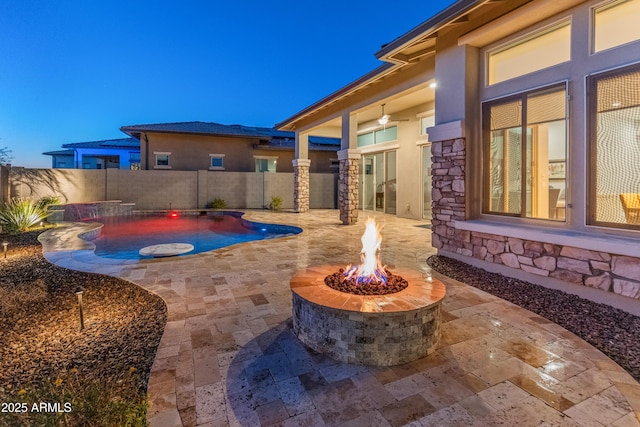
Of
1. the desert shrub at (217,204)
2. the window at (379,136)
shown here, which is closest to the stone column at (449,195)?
the window at (379,136)

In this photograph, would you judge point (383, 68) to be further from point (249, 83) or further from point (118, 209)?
point (249, 83)

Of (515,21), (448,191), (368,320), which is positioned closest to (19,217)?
(368,320)

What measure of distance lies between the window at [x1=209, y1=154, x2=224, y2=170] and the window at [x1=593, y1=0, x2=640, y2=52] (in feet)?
62.0

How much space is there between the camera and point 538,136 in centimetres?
498

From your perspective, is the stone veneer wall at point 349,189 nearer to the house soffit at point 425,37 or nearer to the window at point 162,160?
the house soffit at point 425,37

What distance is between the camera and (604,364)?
2.70 meters

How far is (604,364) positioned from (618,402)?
584 mm

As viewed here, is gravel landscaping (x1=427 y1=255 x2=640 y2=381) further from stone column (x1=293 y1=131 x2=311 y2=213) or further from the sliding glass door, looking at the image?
stone column (x1=293 y1=131 x2=311 y2=213)

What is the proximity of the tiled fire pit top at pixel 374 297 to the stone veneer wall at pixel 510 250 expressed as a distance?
225cm

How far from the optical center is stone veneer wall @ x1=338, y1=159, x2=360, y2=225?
451 inches

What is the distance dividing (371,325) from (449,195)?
415 cm

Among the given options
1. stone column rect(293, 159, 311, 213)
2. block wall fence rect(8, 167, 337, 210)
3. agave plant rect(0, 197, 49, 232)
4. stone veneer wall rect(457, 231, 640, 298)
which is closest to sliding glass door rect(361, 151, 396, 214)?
block wall fence rect(8, 167, 337, 210)

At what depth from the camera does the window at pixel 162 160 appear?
1902cm

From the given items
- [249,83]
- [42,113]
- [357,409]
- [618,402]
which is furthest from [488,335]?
[249,83]
